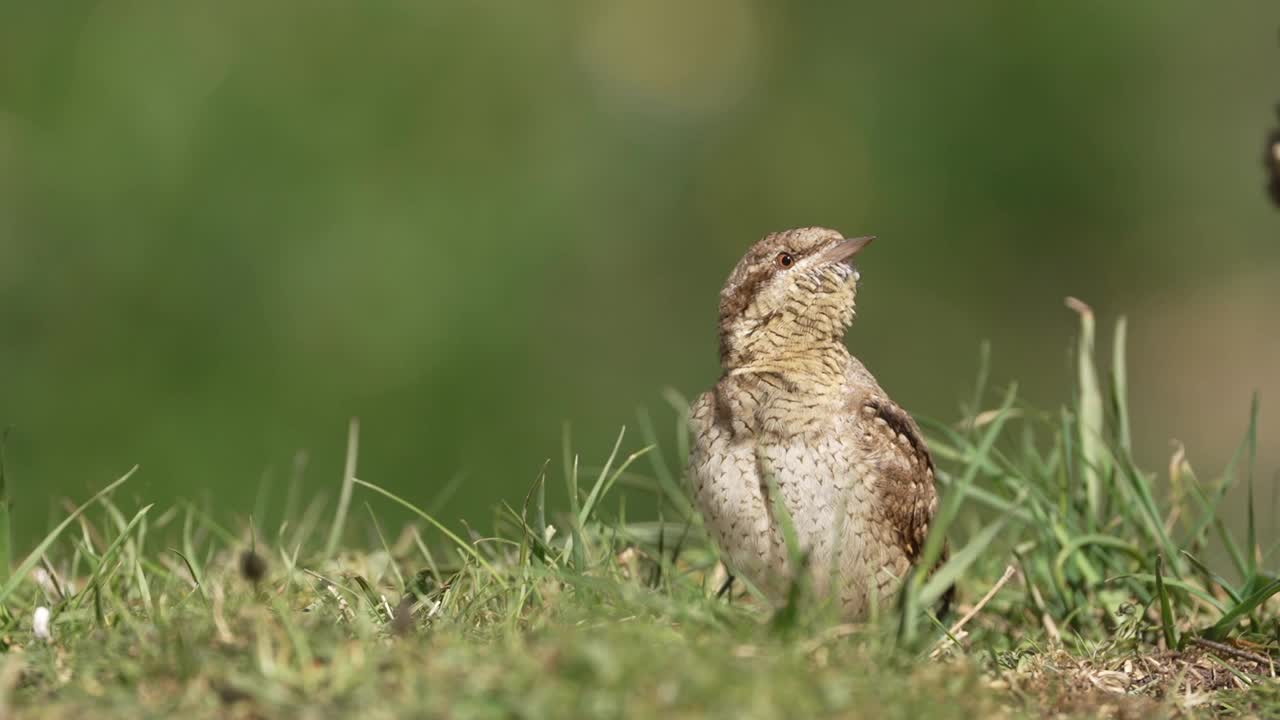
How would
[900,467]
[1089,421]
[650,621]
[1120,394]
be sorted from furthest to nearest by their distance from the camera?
1. [1089,421]
2. [1120,394]
3. [900,467]
4. [650,621]

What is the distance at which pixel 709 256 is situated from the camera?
10812 mm

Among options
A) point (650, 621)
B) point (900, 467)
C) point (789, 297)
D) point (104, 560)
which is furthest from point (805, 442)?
point (104, 560)

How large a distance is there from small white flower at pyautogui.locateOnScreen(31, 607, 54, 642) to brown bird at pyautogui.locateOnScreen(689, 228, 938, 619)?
1.54 metres

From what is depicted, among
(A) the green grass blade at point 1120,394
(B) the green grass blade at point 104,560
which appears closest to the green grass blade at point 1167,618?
(A) the green grass blade at point 1120,394

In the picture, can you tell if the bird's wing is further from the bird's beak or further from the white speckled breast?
the bird's beak

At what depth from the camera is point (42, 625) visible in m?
3.41

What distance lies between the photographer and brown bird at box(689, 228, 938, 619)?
399 cm

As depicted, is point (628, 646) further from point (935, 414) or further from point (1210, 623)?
point (935, 414)

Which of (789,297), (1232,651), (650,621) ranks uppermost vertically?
(789,297)

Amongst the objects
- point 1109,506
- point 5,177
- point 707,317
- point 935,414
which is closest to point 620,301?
point 707,317

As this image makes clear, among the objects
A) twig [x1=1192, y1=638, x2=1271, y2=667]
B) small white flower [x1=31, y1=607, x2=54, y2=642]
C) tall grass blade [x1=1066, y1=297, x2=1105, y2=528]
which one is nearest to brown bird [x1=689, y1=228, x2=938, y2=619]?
tall grass blade [x1=1066, y1=297, x2=1105, y2=528]

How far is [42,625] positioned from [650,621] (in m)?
1.26

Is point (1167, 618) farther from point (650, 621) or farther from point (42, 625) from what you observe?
point (42, 625)

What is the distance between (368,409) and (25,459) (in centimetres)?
172
